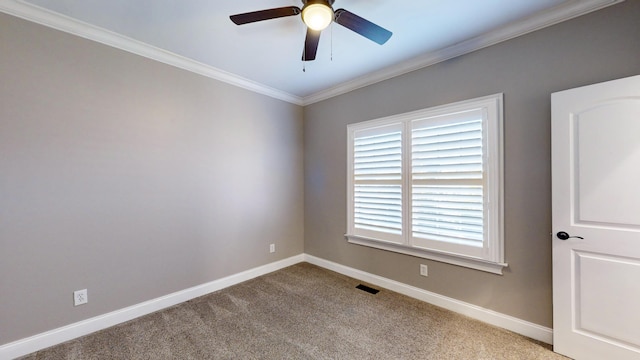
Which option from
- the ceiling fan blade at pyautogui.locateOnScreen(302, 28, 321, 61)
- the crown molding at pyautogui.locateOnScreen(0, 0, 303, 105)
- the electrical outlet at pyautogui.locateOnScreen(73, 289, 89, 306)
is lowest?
the electrical outlet at pyautogui.locateOnScreen(73, 289, 89, 306)

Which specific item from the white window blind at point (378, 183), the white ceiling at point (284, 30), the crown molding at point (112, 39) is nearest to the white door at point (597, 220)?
the white ceiling at point (284, 30)

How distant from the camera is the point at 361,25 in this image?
176cm

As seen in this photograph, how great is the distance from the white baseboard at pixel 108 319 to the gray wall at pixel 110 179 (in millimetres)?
56

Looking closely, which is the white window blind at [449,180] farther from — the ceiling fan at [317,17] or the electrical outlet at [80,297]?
the electrical outlet at [80,297]

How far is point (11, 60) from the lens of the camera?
6.24 ft

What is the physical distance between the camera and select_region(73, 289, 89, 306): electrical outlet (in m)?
2.15

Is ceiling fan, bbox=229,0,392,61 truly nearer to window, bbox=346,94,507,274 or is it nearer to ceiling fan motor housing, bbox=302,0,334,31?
ceiling fan motor housing, bbox=302,0,334,31

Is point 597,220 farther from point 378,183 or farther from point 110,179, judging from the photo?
point 110,179

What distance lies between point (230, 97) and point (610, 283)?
12.9 feet

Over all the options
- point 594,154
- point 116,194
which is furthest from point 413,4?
point 116,194

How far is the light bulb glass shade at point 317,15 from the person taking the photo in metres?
1.59

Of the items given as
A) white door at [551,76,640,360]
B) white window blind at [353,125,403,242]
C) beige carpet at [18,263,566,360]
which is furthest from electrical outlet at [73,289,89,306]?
white door at [551,76,640,360]

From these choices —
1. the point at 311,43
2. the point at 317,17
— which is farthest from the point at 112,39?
the point at 317,17

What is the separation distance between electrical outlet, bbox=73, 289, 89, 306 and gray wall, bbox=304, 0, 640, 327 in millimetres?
3037
